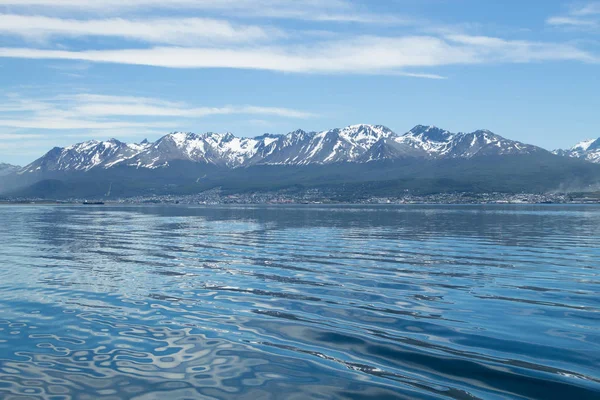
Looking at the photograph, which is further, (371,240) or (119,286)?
(371,240)

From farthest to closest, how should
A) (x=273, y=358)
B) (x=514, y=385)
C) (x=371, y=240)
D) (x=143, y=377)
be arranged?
(x=371, y=240)
(x=273, y=358)
(x=143, y=377)
(x=514, y=385)

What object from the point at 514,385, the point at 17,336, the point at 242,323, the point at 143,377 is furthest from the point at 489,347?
the point at 17,336

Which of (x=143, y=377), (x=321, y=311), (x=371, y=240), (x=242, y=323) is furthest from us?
(x=371, y=240)

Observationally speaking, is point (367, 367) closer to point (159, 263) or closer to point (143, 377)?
point (143, 377)

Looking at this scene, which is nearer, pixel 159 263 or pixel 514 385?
pixel 514 385

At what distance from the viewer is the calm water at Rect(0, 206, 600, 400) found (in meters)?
16.1

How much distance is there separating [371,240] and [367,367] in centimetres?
4881

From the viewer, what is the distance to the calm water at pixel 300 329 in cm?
1614

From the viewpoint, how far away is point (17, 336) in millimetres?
21406

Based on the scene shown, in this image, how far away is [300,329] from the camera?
22.3 meters

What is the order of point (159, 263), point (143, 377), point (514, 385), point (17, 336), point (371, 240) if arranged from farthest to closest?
point (371, 240) → point (159, 263) → point (17, 336) → point (143, 377) → point (514, 385)

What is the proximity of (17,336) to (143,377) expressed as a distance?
25.6 feet

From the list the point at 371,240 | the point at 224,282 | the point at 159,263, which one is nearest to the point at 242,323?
the point at 224,282

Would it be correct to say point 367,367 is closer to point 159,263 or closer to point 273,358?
point 273,358
